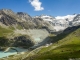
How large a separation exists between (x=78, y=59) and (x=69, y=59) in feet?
21.0

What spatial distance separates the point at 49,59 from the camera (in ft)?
475

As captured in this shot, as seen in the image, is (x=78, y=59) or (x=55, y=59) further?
(x=55, y=59)

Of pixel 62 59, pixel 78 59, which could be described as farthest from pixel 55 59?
pixel 78 59

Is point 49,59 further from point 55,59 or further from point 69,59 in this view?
point 69,59

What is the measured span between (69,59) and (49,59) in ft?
67.4

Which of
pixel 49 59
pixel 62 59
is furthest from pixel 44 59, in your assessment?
pixel 62 59

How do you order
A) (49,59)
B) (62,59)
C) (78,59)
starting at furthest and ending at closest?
(49,59), (62,59), (78,59)

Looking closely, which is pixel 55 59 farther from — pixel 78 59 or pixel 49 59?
pixel 78 59

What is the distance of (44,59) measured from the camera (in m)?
147

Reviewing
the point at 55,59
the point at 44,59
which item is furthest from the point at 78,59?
the point at 44,59

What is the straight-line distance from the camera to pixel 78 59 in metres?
125

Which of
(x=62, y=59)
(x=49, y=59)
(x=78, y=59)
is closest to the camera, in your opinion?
(x=78, y=59)

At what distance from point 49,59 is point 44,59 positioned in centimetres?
413

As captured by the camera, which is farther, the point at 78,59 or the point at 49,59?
the point at 49,59
